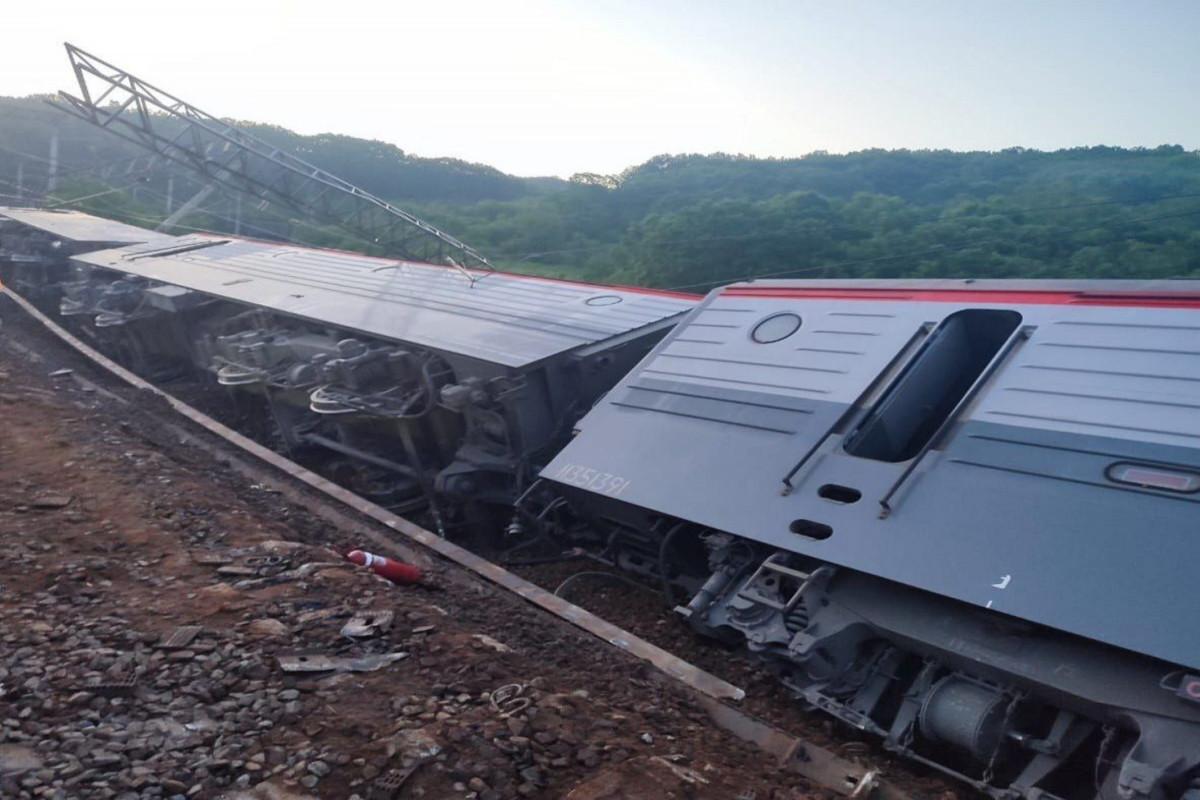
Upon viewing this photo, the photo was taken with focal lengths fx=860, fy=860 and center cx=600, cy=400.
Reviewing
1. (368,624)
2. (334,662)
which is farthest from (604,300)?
(334,662)

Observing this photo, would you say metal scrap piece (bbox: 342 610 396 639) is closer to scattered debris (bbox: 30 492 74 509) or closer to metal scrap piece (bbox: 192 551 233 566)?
metal scrap piece (bbox: 192 551 233 566)

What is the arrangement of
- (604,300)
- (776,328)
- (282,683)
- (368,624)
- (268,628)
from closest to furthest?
1. (282,683)
2. (268,628)
3. (368,624)
4. (776,328)
5. (604,300)

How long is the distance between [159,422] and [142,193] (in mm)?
22503

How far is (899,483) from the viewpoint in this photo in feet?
13.6

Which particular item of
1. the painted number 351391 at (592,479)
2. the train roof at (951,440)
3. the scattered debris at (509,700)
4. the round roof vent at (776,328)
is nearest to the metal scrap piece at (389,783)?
the scattered debris at (509,700)

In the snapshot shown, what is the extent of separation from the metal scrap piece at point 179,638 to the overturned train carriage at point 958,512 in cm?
239

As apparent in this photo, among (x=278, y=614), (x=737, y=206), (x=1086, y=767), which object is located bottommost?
(x=278, y=614)

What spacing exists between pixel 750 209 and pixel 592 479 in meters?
16.4

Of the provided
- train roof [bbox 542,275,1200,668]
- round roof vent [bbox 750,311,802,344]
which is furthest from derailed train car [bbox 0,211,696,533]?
round roof vent [bbox 750,311,802,344]

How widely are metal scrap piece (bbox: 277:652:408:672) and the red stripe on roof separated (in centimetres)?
370

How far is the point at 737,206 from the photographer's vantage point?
68.2 ft

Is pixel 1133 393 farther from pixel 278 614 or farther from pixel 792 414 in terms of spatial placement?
pixel 278 614

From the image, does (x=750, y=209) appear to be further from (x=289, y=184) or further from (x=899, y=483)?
(x=899, y=483)

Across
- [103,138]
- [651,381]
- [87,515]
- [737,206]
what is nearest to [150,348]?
[87,515]
